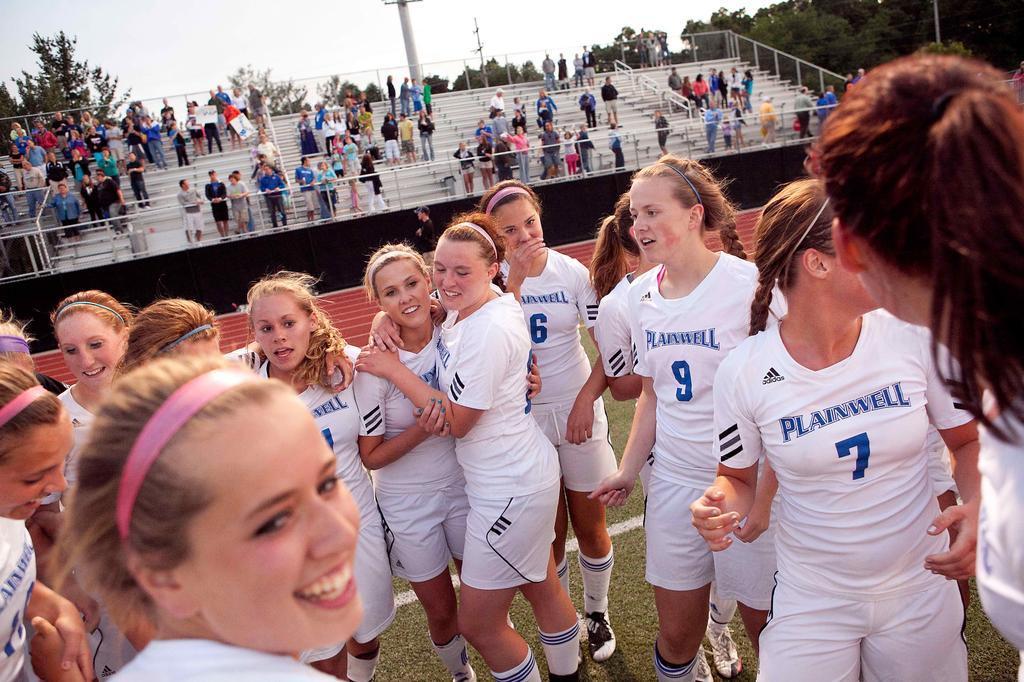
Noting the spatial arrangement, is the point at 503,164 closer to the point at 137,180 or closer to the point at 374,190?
the point at 374,190

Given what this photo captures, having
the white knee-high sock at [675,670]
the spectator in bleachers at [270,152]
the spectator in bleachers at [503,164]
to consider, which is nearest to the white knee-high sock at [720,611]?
the white knee-high sock at [675,670]

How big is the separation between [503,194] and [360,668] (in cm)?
275

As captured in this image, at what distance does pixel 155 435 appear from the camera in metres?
1.18

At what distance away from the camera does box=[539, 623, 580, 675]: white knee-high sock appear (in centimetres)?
328

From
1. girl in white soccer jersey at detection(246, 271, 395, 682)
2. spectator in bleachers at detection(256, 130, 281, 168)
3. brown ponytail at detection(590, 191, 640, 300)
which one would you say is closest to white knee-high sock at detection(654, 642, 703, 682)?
girl in white soccer jersey at detection(246, 271, 395, 682)

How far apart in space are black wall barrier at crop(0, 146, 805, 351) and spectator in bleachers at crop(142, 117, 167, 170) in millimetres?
8150

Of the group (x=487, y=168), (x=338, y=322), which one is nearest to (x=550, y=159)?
(x=487, y=168)

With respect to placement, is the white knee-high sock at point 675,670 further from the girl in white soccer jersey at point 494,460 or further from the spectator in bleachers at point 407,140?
the spectator in bleachers at point 407,140

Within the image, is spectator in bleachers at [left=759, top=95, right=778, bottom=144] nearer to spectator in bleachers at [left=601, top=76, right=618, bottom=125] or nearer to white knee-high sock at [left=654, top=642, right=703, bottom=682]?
spectator in bleachers at [left=601, top=76, right=618, bottom=125]

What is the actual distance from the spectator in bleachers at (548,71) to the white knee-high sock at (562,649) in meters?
28.3

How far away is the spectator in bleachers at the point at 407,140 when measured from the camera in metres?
22.8

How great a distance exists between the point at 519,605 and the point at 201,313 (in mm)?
2428

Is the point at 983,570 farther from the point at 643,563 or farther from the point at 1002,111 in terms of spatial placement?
the point at 643,563

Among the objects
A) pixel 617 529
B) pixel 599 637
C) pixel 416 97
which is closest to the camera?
pixel 599 637
